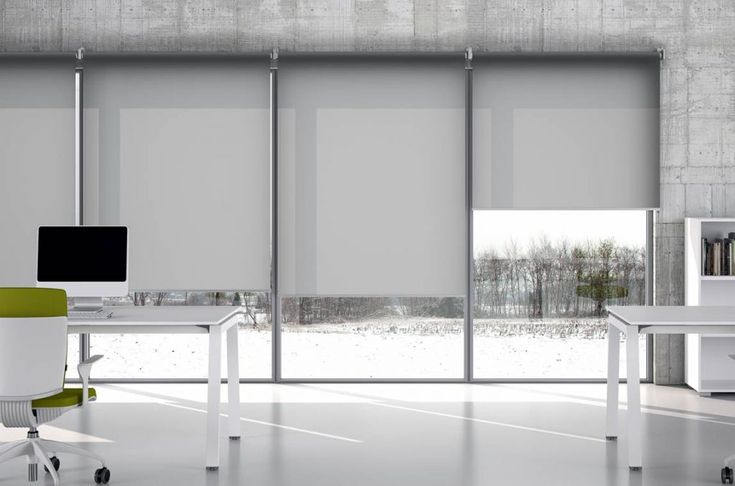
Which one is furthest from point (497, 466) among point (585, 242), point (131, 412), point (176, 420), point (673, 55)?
point (673, 55)

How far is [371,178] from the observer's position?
248 inches

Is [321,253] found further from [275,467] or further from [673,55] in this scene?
[673,55]

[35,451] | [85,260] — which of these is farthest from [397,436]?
[85,260]

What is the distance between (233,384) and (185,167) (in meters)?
2.38

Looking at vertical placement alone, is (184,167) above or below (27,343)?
above

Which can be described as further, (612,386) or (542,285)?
(542,285)

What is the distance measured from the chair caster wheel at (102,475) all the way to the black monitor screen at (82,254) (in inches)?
49.0

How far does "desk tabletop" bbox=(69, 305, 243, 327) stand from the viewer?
13.1ft

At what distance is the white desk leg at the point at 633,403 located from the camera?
399 cm

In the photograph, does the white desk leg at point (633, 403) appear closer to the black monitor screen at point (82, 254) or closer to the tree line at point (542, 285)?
the tree line at point (542, 285)

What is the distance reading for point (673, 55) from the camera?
633 cm

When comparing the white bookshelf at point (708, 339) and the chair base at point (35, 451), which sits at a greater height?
the white bookshelf at point (708, 339)

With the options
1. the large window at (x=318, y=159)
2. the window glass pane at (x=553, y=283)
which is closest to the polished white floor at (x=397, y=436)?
the window glass pane at (x=553, y=283)

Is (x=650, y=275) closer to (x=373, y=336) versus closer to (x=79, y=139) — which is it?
(x=373, y=336)
